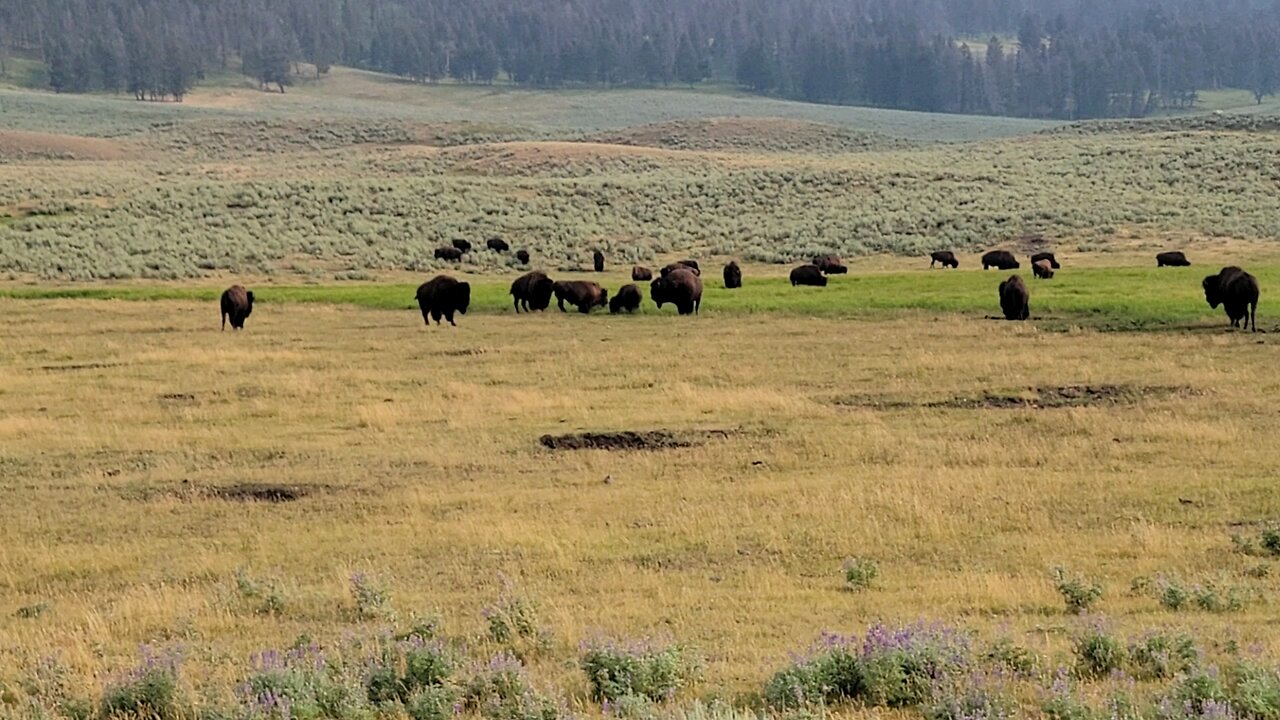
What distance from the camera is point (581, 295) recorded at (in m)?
32.8

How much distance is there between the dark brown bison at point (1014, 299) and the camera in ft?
91.1

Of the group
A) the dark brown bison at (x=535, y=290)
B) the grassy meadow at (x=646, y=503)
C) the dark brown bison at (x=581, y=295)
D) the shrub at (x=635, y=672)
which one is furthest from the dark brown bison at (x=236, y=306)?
the shrub at (x=635, y=672)

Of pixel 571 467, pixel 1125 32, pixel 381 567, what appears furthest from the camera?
pixel 1125 32

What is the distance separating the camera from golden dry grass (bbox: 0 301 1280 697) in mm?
9195

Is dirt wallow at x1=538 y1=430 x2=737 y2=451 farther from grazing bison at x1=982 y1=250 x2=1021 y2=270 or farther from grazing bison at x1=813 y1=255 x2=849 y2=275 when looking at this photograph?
grazing bison at x1=982 y1=250 x2=1021 y2=270

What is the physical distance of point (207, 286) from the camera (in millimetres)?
42844

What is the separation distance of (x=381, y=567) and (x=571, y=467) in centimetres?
433

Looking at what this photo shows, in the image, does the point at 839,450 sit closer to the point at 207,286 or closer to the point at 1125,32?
the point at 207,286

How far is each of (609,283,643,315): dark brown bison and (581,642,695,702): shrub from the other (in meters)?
25.3

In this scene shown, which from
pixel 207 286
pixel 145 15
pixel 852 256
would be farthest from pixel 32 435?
pixel 145 15

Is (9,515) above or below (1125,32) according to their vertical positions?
below

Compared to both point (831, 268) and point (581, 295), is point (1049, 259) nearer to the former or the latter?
point (831, 268)

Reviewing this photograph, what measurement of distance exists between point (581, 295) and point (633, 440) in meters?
→ 16.6

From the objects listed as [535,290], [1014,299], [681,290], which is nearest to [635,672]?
[1014,299]
